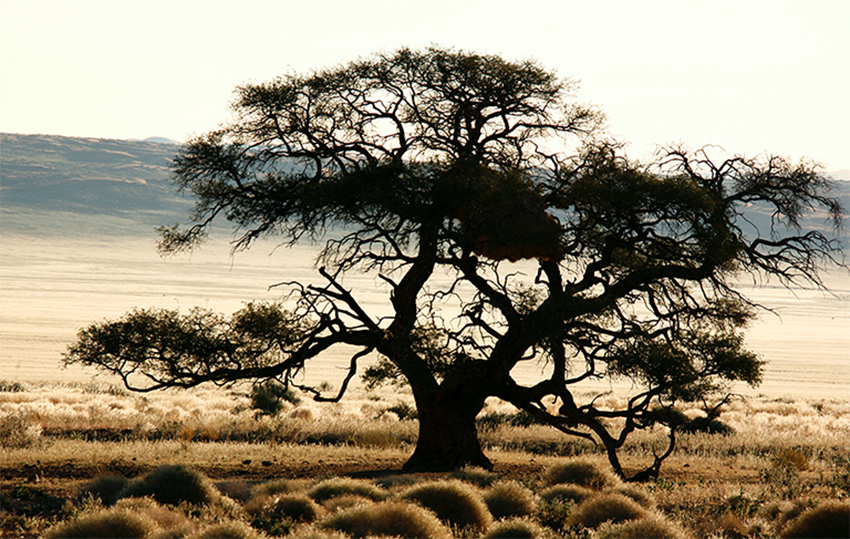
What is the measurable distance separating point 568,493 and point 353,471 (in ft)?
15.7

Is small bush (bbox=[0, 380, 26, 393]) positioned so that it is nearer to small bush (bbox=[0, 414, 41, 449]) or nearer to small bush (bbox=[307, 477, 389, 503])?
small bush (bbox=[0, 414, 41, 449])

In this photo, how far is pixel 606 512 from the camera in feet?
34.9

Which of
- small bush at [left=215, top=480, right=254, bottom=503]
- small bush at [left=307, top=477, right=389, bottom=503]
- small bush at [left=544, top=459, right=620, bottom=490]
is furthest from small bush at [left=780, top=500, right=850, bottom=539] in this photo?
small bush at [left=215, top=480, right=254, bottom=503]

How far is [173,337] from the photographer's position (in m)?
15.1

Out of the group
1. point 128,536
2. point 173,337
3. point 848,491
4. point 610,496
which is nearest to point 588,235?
point 610,496

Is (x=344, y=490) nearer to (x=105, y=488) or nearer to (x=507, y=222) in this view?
(x=105, y=488)

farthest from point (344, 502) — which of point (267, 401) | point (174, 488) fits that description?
point (267, 401)

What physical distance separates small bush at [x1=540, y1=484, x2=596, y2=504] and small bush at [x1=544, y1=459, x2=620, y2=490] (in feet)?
3.39

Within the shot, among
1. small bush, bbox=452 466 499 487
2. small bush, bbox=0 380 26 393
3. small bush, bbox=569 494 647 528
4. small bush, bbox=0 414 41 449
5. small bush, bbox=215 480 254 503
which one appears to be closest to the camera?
small bush, bbox=569 494 647 528

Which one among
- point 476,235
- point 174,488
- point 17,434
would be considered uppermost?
point 476,235

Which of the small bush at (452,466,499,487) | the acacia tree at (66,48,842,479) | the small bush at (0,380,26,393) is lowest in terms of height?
the small bush at (0,380,26,393)

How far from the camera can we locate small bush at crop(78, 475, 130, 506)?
1096 centimetres

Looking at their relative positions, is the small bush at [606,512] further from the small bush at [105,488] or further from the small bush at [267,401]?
the small bush at [267,401]

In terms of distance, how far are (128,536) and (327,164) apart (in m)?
8.82
